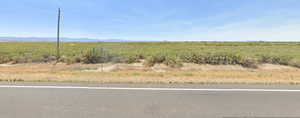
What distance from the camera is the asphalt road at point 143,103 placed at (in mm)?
3410

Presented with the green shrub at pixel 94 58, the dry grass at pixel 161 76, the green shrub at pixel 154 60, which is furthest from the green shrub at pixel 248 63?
the green shrub at pixel 94 58

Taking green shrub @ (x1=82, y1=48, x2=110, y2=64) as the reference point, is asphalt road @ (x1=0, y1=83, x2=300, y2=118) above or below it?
below

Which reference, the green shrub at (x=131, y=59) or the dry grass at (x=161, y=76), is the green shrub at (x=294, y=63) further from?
the green shrub at (x=131, y=59)

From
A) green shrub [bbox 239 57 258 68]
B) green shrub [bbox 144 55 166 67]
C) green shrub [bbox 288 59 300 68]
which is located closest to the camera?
green shrub [bbox 288 59 300 68]

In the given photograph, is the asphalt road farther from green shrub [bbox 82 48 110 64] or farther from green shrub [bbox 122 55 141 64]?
green shrub [bbox 82 48 110 64]

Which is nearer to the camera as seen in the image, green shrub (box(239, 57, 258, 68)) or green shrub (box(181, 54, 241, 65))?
green shrub (box(239, 57, 258, 68))

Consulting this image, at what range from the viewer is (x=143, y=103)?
4020mm

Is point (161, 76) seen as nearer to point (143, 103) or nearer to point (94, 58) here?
point (143, 103)

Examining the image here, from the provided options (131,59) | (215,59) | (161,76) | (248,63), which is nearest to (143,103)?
(161,76)

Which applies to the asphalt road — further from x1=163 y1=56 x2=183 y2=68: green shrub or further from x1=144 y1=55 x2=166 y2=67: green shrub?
x1=144 y1=55 x2=166 y2=67: green shrub

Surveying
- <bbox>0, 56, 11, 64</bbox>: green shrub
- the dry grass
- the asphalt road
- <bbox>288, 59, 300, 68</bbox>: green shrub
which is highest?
<bbox>288, 59, 300, 68</bbox>: green shrub

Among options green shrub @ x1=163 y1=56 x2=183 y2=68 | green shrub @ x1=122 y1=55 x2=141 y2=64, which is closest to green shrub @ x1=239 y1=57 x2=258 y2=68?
green shrub @ x1=163 y1=56 x2=183 y2=68

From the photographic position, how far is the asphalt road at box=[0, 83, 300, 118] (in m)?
3.41

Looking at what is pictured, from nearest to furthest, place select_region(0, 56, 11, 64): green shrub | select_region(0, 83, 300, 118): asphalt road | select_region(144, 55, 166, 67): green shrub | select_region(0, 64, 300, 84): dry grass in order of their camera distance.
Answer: select_region(0, 83, 300, 118): asphalt road, select_region(0, 64, 300, 84): dry grass, select_region(144, 55, 166, 67): green shrub, select_region(0, 56, 11, 64): green shrub
